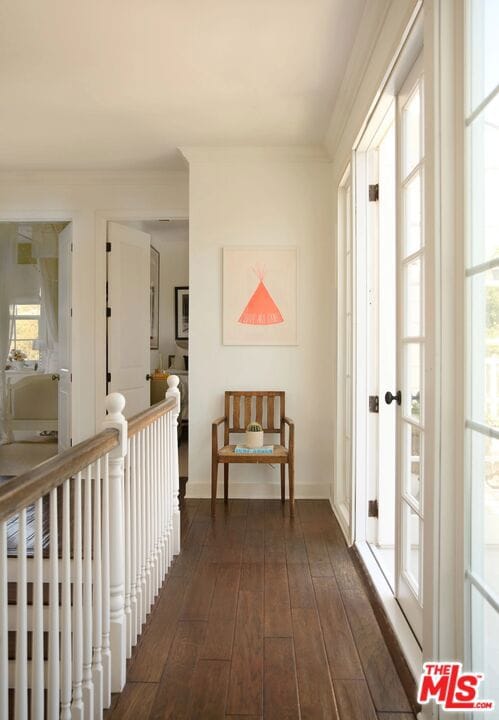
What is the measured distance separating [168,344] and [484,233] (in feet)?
20.2

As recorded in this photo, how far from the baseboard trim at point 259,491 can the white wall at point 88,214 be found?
46.6 inches

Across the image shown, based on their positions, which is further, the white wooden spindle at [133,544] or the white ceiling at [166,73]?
the white ceiling at [166,73]

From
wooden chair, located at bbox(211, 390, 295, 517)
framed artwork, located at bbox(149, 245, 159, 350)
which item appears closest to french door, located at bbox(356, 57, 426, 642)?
wooden chair, located at bbox(211, 390, 295, 517)

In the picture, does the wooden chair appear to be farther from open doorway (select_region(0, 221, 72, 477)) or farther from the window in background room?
the window in background room

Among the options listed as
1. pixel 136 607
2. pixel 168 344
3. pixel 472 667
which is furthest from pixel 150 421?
pixel 168 344

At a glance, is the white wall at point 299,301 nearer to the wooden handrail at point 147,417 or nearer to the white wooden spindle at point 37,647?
the wooden handrail at point 147,417

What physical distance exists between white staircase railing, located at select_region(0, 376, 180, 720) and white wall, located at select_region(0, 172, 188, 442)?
1.89 m

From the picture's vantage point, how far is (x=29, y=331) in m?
6.05

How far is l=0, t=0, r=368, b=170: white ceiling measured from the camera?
2191 mm

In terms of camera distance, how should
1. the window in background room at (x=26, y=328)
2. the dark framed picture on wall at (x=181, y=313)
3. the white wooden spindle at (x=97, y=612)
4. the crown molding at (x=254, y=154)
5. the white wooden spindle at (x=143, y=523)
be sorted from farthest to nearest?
1. the dark framed picture on wall at (x=181, y=313)
2. the window in background room at (x=26, y=328)
3. the crown molding at (x=254, y=154)
4. the white wooden spindle at (x=143, y=523)
5. the white wooden spindle at (x=97, y=612)

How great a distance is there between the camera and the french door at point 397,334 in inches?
70.8

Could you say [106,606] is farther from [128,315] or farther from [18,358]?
[18,358]

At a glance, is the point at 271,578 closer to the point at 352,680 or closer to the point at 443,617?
the point at 352,680
